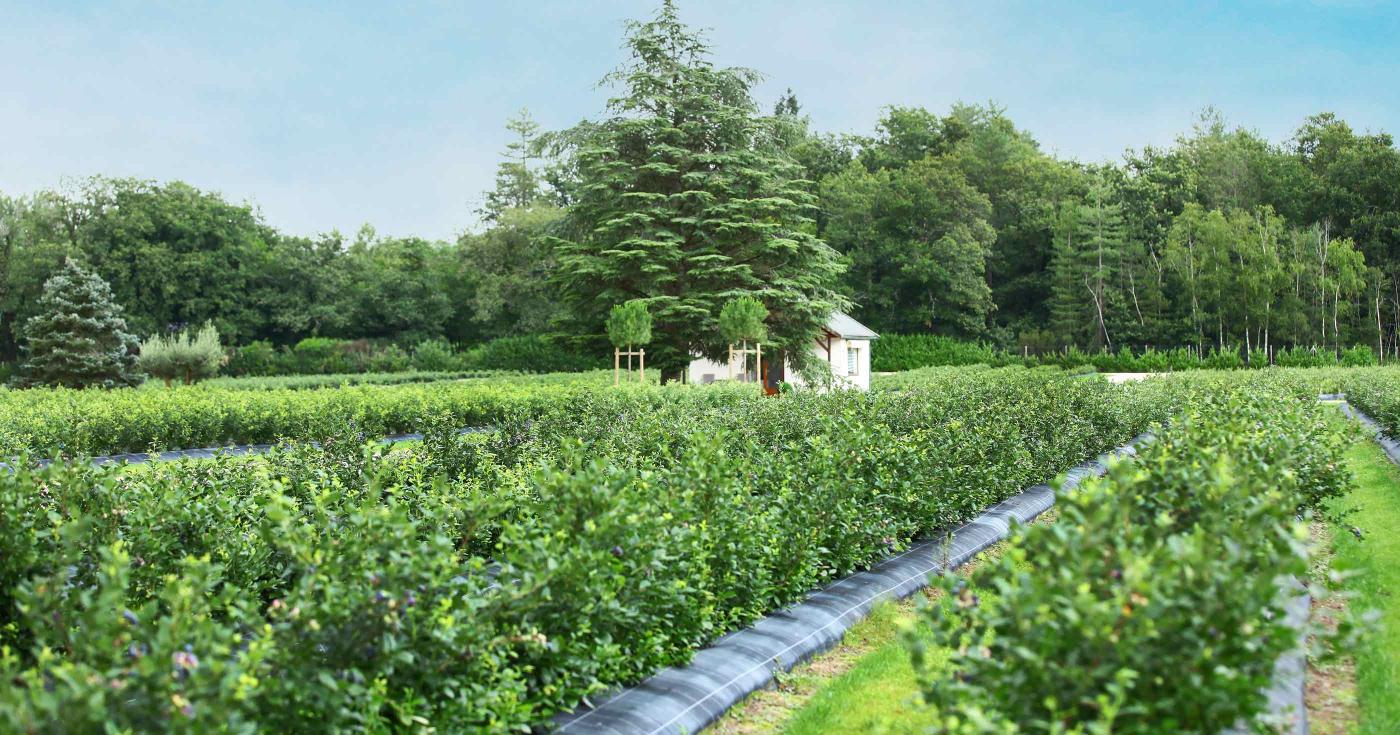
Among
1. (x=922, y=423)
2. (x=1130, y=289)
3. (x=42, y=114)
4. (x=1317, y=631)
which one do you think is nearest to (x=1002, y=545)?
(x=922, y=423)

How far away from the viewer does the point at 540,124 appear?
39.7m

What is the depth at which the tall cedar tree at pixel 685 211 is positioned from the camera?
21.7 m

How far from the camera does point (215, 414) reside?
35.4 ft

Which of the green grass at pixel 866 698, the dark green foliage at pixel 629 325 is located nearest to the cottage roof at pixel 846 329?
the dark green foliage at pixel 629 325

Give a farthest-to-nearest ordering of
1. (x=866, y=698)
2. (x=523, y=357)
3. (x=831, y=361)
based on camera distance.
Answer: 1. (x=523, y=357)
2. (x=831, y=361)
3. (x=866, y=698)

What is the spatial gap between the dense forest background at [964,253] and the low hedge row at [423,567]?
84.1 feet

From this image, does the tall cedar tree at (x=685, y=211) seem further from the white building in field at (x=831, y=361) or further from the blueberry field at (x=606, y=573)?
the blueberry field at (x=606, y=573)

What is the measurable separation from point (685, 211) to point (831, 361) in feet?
23.4

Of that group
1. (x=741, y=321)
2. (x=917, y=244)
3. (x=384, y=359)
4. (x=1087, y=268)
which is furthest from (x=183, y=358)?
(x=1087, y=268)

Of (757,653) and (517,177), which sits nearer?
(757,653)

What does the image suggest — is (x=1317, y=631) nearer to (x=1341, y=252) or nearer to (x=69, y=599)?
(x=69, y=599)

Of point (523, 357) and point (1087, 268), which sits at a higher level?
point (1087, 268)

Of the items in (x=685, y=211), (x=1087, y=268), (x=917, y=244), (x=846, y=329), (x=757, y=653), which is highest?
(x=917, y=244)

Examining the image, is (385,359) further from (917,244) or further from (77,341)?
(917,244)
